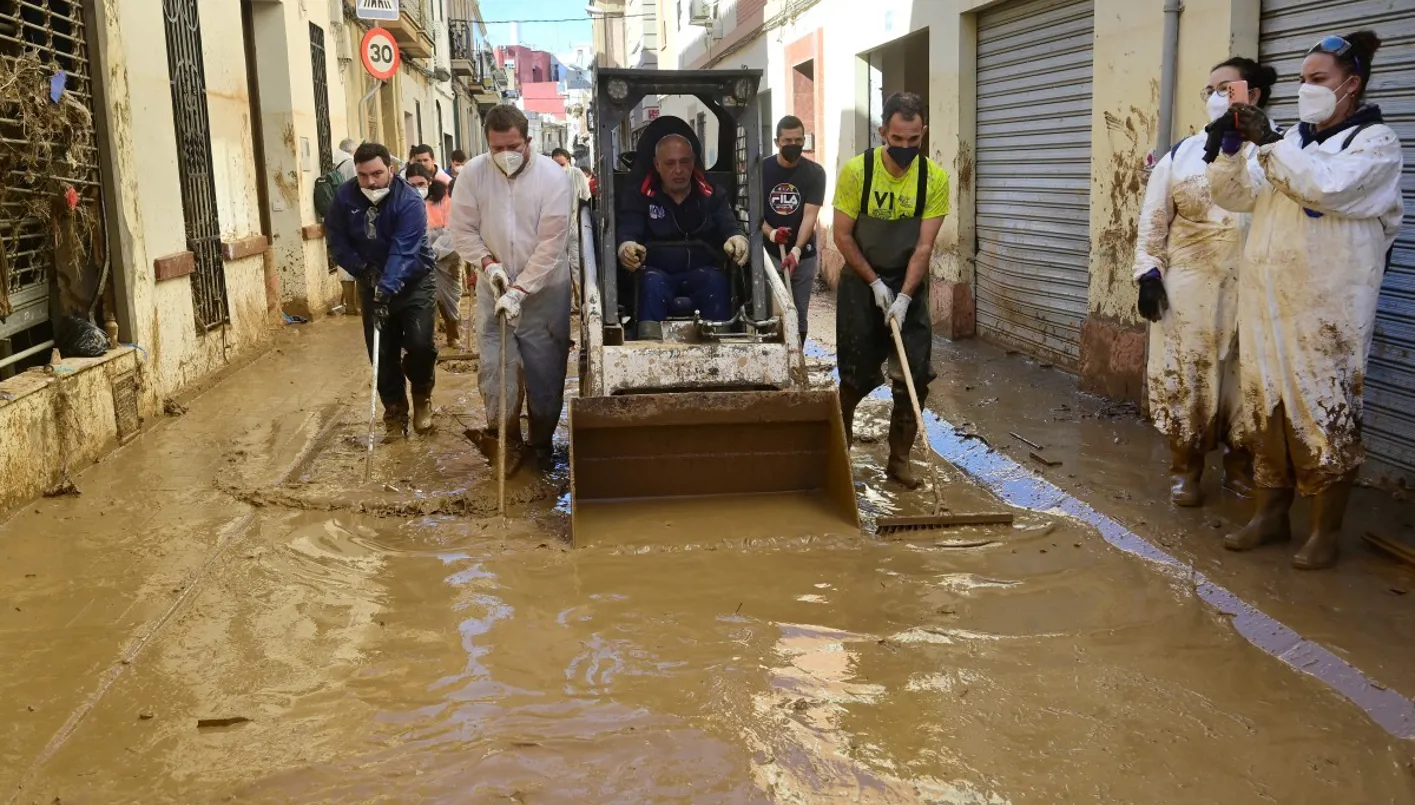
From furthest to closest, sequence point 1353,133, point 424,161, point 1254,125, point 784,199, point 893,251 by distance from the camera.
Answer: point 424,161
point 784,199
point 893,251
point 1254,125
point 1353,133

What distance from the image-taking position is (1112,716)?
3297 millimetres

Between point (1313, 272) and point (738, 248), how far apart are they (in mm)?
2693

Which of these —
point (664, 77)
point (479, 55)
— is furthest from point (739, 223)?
point (479, 55)

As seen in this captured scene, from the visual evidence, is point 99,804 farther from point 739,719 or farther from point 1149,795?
point 1149,795

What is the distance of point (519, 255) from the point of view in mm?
6059

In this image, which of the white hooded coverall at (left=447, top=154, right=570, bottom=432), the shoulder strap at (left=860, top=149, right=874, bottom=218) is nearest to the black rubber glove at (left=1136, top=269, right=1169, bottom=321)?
the shoulder strap at (left=860, top=149, right=874, bottom=218)

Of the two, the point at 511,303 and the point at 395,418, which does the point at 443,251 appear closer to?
the point at 395,418

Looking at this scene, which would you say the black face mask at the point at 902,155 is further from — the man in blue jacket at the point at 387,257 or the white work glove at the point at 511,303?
the man in blue jacket at the point at 387,257

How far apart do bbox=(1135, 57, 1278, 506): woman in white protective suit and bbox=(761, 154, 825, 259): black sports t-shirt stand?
2684 millimetres

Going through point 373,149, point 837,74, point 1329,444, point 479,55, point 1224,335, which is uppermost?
point 479,55

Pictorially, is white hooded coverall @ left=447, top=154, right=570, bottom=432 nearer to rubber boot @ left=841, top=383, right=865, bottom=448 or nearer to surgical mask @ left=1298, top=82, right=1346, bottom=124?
rubber boot @ left=841, top=383, right=865, bottom=448

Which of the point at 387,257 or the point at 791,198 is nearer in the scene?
the point at 387,257

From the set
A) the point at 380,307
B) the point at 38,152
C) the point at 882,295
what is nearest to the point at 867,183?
the point at 882,295

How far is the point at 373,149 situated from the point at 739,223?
2.20 meters
